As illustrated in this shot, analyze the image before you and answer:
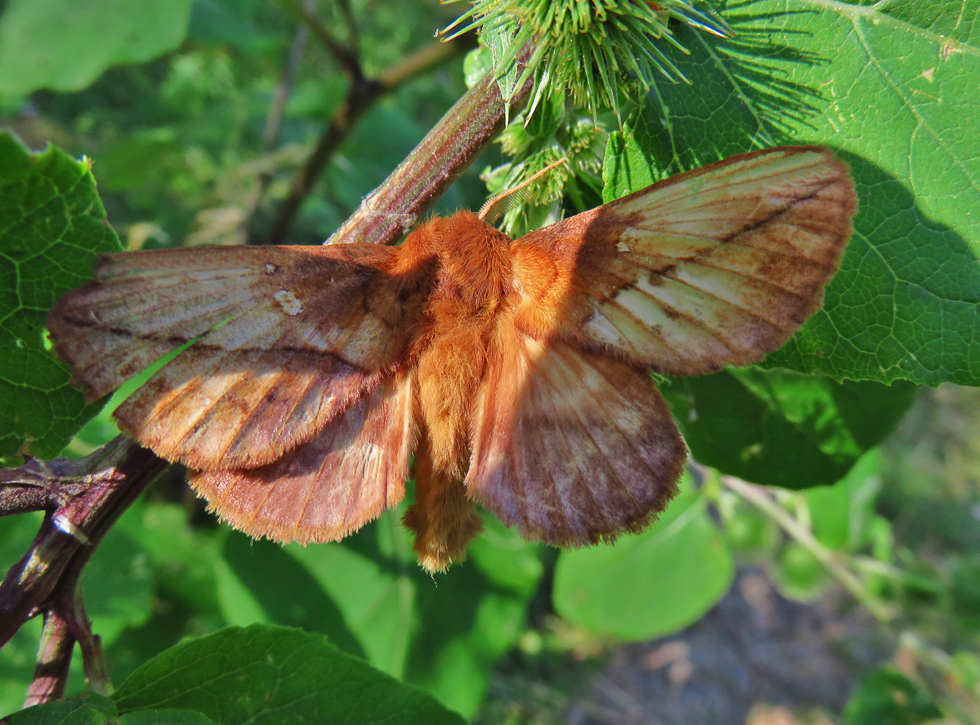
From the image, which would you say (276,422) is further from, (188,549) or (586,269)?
(188,549)

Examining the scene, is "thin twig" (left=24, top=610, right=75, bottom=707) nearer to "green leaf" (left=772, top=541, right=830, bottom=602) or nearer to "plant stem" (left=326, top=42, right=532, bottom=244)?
"plant stem" (left=326, top=42, right=532, bottom=244)

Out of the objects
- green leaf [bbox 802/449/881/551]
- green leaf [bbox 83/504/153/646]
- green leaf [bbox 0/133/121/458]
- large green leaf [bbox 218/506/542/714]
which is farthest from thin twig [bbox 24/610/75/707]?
green leaf [bbox 802/449/881/551]

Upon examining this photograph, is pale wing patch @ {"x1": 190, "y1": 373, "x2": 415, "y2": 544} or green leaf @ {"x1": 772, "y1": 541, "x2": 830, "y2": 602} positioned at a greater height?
pale wing patch @ {"x1": 190, "y1": 373, "x2": 415, "y2": 544}

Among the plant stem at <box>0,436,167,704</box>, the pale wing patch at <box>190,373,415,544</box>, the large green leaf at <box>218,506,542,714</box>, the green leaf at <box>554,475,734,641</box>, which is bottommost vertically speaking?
the green leaf at <box>554,475,734,641</box>

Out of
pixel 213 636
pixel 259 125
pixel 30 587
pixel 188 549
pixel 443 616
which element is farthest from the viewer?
pixel 259 125

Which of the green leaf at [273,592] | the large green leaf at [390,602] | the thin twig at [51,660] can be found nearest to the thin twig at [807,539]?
the large green leaf at [390,602]

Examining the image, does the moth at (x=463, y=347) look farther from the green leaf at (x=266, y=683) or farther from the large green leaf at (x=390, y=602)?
the large green leaf at (x=390, y=602)

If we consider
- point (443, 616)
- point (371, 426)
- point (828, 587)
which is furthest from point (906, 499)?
point (371, 426)
